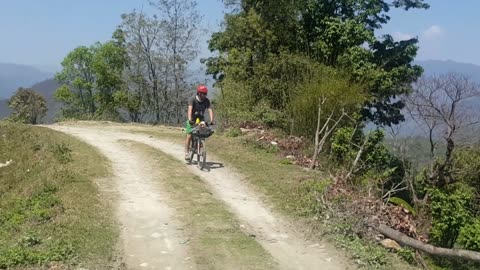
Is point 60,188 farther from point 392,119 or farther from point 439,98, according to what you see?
point 392,119

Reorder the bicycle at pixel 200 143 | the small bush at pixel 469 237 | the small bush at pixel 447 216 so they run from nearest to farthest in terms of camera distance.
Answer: the bicycle at pixel 200 143
the small bush at pixel 469 237
the small bush at pixel 447 216

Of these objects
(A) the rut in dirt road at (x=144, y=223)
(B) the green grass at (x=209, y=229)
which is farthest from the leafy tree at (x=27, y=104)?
(B) the green grass at (x=209, y=229)

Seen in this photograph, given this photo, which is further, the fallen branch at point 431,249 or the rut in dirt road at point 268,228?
the fallen branch at point 431,249

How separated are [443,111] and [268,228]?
444 inches

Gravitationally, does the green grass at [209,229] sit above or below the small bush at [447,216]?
above

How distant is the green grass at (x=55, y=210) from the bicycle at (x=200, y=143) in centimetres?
217

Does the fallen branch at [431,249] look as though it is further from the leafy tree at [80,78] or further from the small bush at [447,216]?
the leafy tree at [80,78]

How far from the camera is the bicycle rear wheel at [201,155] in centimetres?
1248

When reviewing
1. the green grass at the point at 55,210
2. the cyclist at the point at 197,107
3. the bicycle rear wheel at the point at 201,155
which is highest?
the cyclist at the point at 197,107

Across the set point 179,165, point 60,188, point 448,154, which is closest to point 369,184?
point 179,165

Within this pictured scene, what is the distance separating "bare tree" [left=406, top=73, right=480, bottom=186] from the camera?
17.5m

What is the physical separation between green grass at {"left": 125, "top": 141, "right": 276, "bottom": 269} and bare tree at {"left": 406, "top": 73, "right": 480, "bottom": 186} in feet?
32.6

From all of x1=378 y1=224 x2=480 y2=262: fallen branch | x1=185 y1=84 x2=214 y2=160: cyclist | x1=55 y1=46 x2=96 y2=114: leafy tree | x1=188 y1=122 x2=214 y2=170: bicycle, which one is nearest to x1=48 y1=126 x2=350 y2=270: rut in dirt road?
x1=188 y1=122 x2=214 y2=170: bicycle

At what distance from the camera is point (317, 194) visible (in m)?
9.83
